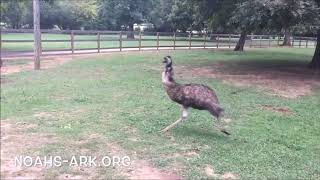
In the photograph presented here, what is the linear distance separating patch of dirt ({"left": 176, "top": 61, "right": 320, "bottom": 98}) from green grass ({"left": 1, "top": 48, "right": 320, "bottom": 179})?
75 centimetres

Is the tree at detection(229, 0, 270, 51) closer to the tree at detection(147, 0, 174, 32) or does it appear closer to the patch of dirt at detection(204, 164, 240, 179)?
the patch of dirt at detection(204, 164, 240, 179)

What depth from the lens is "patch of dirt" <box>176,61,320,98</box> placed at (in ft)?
44.3

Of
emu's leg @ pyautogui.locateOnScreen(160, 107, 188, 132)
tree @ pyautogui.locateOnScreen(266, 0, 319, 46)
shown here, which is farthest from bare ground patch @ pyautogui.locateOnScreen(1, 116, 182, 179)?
tree @ pyautogui.locateOnScreen(266, 0, 319, 46)

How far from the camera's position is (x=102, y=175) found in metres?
5.48

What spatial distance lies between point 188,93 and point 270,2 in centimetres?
655

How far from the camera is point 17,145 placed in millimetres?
6348

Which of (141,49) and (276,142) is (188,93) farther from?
(141,49)

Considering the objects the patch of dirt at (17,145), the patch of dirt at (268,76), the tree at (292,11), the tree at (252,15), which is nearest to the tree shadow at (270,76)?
the patch of dirt at (268,76)

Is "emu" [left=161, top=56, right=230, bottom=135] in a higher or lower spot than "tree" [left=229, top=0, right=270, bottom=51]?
lower

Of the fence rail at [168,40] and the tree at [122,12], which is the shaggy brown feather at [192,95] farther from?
the tree at [122,12]

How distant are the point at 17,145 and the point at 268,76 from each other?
11.3 metres

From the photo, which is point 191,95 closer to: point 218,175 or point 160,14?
point 218,175

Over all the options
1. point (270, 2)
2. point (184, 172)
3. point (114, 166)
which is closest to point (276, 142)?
point (184, 172)

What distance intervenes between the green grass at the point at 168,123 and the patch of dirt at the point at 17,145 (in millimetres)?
174
